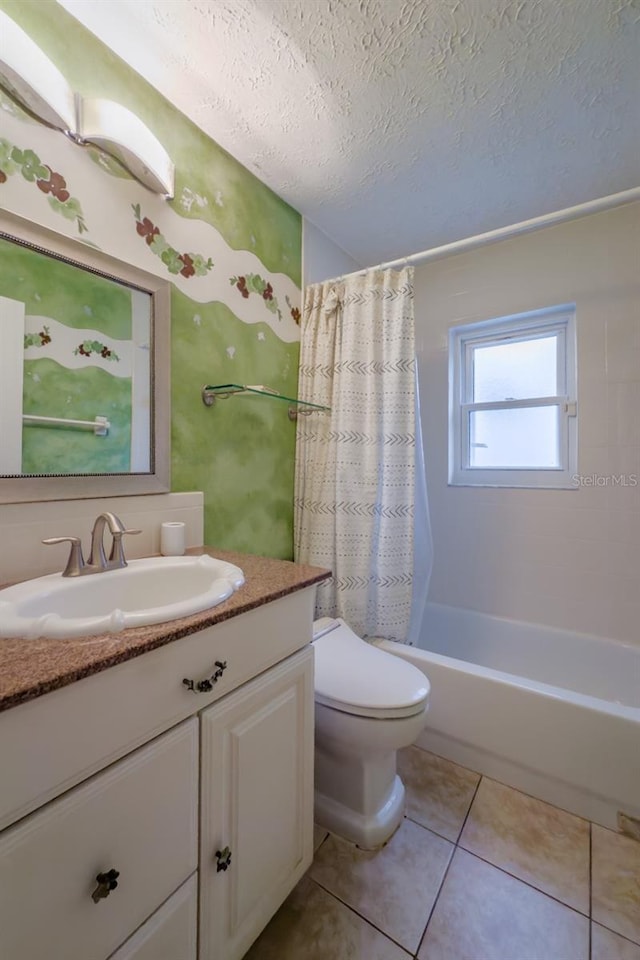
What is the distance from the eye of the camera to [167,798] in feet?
2.11

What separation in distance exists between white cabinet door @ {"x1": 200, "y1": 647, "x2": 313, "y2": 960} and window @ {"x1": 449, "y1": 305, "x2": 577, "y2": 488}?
1.54 m

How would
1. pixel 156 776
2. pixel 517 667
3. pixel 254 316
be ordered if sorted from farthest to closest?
pixel 517 667 → pixel 254 316 → pixel 156 776

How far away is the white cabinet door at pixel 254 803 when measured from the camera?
72cm

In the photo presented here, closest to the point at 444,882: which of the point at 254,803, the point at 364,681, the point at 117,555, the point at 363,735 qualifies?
the point at 363,735

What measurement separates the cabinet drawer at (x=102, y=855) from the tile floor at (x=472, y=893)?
513mm

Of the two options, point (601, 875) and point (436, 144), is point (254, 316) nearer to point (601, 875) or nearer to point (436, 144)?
point (436, 144)

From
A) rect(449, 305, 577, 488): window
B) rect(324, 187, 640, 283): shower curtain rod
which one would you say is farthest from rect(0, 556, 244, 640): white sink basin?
rect(449, 305, 577, 488): window

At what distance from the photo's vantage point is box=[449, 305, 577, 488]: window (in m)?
1.86

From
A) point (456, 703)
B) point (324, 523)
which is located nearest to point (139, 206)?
point (324, 523)

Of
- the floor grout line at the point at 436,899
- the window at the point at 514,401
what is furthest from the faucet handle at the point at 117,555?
the window at the point at 514,401

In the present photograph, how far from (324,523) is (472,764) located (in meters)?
1.05

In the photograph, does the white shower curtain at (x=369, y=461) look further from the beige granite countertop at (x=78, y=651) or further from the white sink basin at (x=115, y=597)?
the beige granite countertop at (x=78, y=651)

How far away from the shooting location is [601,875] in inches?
41.1

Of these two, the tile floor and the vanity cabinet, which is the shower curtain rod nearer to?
the vanity cabinet
